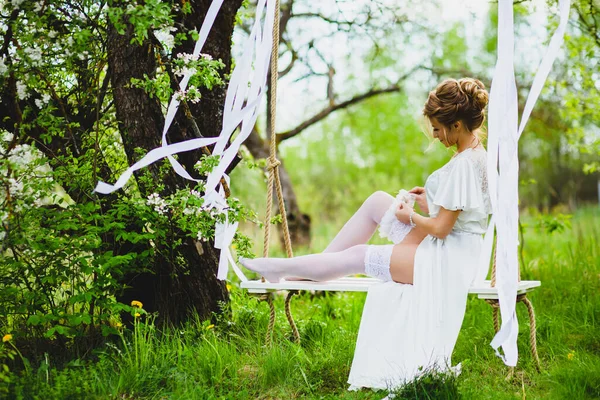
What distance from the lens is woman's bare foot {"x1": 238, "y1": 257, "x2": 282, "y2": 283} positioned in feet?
10.0

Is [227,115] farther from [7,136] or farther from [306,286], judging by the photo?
[7,136]

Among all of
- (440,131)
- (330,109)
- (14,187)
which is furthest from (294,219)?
(14,187)

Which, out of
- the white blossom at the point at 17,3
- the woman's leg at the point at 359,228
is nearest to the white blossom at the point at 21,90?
the white blossom at the point at 17,3

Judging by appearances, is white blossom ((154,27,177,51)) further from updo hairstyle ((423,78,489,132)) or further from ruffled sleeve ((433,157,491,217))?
ruffled sleeve ((433,157,491,217))

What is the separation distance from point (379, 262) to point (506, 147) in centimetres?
77

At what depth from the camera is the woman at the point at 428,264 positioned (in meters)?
2.82

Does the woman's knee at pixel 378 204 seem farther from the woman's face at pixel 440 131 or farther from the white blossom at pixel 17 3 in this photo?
the white blossom at pixel 17 3

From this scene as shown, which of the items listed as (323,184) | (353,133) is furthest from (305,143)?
(323,184)

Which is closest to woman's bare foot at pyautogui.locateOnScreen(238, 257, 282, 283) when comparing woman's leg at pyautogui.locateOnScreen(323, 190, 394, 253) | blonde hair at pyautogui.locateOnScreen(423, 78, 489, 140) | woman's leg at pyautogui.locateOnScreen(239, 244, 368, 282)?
woman's leg at pyautogui.locateOnScreen(239, 244, 368, 282)

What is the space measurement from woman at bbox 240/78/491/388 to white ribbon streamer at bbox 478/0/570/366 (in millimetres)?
203

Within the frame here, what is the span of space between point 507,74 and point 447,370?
4.17 feet

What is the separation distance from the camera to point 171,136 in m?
3.25

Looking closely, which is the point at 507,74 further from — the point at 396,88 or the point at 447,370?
the point at 396,88

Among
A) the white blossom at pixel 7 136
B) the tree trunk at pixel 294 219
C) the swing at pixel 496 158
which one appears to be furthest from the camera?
the tree trunk at pixel 294 219
